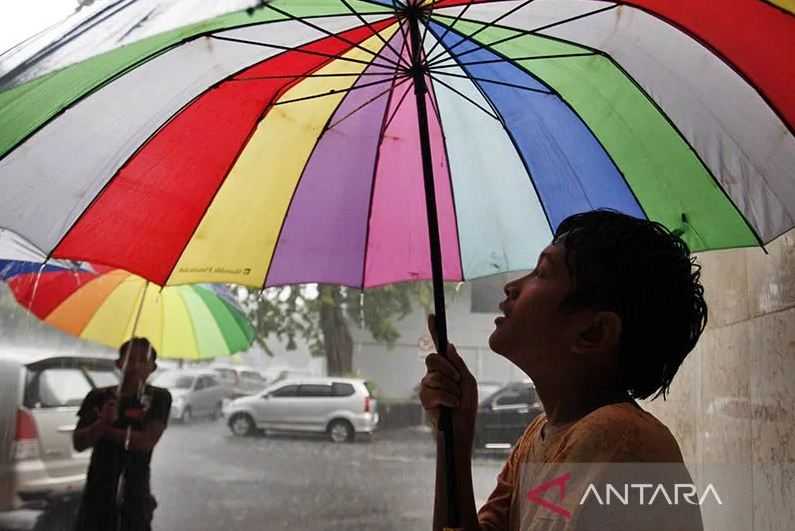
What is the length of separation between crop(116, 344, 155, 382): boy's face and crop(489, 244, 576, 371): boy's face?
2.78 meters

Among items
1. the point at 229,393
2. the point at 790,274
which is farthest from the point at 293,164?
the point at 229,393

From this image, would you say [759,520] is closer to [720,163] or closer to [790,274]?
[790,274]

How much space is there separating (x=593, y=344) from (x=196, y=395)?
26.7 ft

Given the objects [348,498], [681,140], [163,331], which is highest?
[681,140]

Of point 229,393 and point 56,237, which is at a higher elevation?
point 56,237

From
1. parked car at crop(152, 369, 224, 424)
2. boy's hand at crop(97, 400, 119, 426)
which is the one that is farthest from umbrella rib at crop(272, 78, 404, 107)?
parked car at crop(152, 369, 224, 424)

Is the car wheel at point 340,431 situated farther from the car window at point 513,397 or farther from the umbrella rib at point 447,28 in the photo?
the umbrella rib at point 447,28

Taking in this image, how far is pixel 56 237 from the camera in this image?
1623mm

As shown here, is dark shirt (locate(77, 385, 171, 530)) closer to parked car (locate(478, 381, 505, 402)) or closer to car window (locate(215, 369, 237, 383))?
parked car (locate(478, 381, 505, 402))

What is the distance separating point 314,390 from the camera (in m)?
8.14

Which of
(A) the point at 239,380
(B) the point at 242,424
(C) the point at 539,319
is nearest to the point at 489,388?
(B) the point at 242,424

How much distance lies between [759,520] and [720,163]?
0.87 metres

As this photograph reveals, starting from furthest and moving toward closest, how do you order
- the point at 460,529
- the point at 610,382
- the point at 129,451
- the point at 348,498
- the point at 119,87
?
1. the point at 348,498
2. the point at 129,451
3. the point at 119,87
4. the point at 460,529
5. the point at 610,382

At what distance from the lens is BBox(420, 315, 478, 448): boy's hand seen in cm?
131
